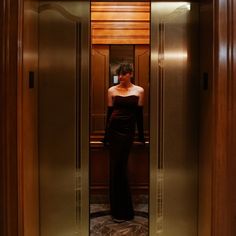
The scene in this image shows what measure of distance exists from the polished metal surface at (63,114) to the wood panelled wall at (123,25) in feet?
6.45

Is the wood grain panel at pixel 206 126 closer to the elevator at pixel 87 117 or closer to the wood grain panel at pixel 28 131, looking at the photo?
the elevator at pixel 87 117

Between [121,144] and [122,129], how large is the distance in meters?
0.16

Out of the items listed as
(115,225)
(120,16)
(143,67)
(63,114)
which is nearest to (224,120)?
(63,114)

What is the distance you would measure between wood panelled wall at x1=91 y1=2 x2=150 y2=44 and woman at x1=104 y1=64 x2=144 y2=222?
0.75m

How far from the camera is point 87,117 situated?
100 inches

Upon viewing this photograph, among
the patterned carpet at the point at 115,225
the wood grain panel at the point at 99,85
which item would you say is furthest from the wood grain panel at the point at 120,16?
the patterned carpet at the point at 115,225

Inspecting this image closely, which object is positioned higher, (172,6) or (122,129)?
(172,6)

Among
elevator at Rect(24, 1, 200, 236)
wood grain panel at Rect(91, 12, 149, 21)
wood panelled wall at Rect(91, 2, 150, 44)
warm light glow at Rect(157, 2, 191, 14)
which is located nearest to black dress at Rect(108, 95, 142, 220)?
wood panelled wall at Rect(91, 2, 150, 44)

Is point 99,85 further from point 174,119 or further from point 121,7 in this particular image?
point 174,119

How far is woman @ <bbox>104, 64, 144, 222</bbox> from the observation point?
384 cm

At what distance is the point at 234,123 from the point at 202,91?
1.25ft
